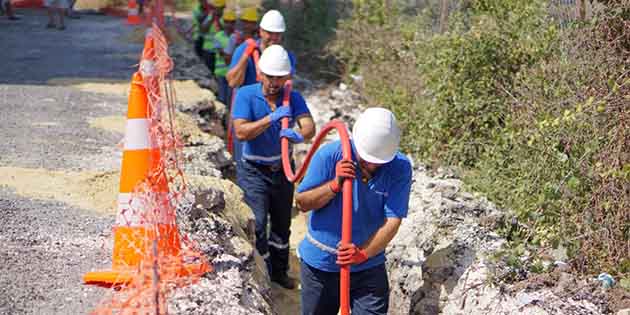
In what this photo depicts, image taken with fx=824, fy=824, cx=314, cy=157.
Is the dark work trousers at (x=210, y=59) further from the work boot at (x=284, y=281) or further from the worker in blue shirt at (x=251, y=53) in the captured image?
the work boot at (x=284, y=281)

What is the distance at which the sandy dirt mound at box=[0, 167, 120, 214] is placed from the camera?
5.88m

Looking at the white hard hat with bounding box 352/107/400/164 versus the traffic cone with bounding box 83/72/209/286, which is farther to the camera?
the traffic cone with bounding box 83/72/209/286

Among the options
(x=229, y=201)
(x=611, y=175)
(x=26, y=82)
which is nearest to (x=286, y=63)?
(x=229, y=201)

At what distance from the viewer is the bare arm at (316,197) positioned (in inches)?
177

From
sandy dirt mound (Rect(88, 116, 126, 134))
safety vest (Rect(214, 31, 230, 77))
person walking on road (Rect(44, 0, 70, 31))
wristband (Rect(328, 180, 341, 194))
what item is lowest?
person walking on road (Rect(44, 0, 70, 31))

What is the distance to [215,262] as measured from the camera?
482 cm

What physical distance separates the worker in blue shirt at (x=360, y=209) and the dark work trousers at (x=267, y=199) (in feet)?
→ 5.31

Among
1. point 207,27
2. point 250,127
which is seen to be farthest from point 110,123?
point 207,27

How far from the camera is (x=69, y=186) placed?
621 centimetres

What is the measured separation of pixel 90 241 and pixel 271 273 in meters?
1.98

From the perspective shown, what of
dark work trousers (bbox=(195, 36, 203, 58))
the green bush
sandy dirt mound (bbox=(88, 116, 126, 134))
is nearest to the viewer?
the green bush

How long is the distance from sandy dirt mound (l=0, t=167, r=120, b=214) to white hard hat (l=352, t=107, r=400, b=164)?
2.14m

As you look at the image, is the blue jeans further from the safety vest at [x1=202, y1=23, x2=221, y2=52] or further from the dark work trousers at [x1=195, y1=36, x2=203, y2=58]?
the dark work trousers at [x1=195, y1=36, x2=203, y2=58]

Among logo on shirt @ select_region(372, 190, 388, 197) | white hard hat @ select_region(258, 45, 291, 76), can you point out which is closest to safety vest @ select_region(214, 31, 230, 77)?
white hard hat @ select_region(258, 45, 291, 76)
